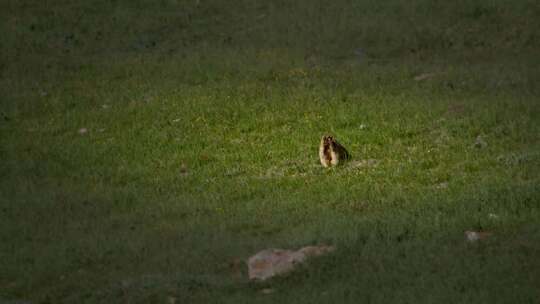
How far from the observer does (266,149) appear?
20.6 m

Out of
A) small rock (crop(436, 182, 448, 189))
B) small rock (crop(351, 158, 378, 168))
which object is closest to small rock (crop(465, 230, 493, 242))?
small rock (crop(436, 182, 448, 189))

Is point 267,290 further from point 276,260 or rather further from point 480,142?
point 480,142

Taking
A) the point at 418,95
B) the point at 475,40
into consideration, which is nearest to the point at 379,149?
the point at 418,95

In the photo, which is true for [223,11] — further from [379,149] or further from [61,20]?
[379,149]

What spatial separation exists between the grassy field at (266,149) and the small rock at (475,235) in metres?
0.10

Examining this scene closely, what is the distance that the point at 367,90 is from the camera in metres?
24.2

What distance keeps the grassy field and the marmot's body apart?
0.28 metres

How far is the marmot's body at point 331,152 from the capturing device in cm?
1865

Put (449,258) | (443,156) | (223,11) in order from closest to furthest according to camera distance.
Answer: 1. (449,258)
2. (443,156)
3. (223,11)

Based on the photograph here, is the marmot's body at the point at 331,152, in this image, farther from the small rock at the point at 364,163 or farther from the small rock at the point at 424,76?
the small rock at the point at 424,76

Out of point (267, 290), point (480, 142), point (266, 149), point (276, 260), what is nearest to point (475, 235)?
point (276, 260)

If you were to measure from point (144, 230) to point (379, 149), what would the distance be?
17.5ft

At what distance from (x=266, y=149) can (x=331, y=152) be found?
2.17 m

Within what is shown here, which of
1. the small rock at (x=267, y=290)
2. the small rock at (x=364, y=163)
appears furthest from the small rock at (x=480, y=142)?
the small rock at (x=267, y=290)
